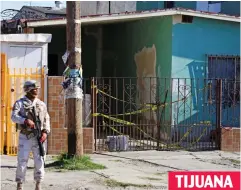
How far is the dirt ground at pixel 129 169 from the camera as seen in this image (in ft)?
25.3

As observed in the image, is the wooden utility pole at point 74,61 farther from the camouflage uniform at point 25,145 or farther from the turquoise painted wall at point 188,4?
the turquoise painted wall at point 188,4

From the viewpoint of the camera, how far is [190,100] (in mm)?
13148

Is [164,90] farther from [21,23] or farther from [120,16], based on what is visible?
[21,23]

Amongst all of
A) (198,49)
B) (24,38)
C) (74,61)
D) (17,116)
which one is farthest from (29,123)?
(198,49)

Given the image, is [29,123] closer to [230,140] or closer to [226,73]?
[230,140]

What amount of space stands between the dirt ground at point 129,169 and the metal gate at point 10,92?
41 cm

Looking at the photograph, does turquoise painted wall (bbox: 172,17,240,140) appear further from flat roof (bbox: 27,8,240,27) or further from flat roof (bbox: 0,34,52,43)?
flat roof (bbox: 0,34,52,43)

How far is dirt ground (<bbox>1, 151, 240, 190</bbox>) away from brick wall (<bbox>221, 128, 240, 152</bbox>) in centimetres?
27

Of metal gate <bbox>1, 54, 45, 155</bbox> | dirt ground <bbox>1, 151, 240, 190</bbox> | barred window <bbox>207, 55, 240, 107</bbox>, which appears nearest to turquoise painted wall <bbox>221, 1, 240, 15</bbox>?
barred window <bbox>207, 55, 240, 107</bbox>

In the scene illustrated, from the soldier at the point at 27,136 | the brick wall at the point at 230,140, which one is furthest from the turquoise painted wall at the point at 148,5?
the soldier at the point at 27,136

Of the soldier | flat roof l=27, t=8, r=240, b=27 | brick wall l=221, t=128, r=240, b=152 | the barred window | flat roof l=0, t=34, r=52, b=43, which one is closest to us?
the soldier

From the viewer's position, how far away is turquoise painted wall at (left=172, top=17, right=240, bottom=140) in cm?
1315

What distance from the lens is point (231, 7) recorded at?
18.4m

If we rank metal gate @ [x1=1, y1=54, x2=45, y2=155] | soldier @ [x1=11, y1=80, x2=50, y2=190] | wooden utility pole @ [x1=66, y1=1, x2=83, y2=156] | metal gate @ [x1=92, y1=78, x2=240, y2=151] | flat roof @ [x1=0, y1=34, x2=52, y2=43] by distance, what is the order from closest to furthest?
soldier @ [x1=11, y1=80, x2=50, y2=190], wooden utility pole @ [x1=66, y1=1, x2=83, y2=156], metal gate @ [x1=1, y1=54, x2=45, y2=155], flat roof @ [x1=0, y1=34, x2=52, y2=43], metal gate @ [x1=92, y1=78, x2=240, y2=151]
